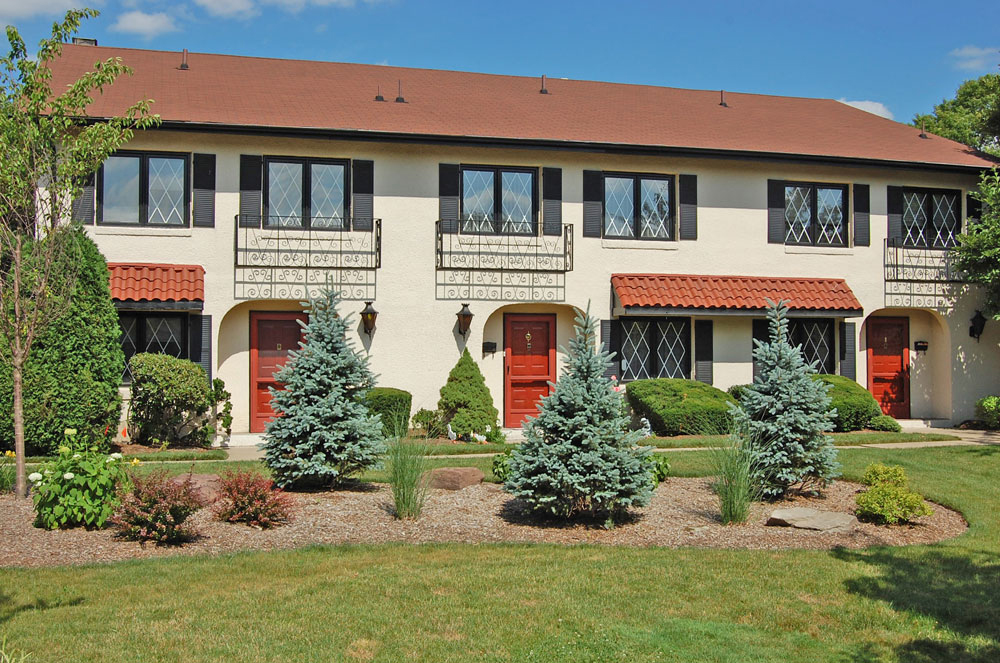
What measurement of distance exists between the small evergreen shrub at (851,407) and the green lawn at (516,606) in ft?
26.3

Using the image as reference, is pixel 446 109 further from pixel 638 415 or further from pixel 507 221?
pixel 638 415

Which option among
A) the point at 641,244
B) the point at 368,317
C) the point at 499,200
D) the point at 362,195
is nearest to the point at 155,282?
the point at 368,317

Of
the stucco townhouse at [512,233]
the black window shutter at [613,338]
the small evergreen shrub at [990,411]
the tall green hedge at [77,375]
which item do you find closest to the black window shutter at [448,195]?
the stucco townhouse at [512,233]

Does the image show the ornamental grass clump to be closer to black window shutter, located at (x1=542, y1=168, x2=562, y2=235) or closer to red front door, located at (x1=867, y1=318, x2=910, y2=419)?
black window shutter, located at (x1=542, y1=168, x2=562, y2=235)

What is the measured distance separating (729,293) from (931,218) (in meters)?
5.07

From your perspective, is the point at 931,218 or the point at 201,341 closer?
the point at 201,341

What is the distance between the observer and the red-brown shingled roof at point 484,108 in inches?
603

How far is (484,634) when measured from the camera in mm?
5242

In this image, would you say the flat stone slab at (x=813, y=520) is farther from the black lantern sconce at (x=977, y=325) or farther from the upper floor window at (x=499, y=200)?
the black lantern sconce at (x=977, y=325)

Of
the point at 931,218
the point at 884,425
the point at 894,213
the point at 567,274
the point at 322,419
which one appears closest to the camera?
the point at 322,419

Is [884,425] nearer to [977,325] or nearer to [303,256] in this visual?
[977,325]

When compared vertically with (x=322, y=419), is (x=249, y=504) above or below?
below

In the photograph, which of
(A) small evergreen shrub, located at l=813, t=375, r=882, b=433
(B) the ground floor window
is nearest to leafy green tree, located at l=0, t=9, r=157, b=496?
(B) the ground floor window

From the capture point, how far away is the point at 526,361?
53.5 feet
